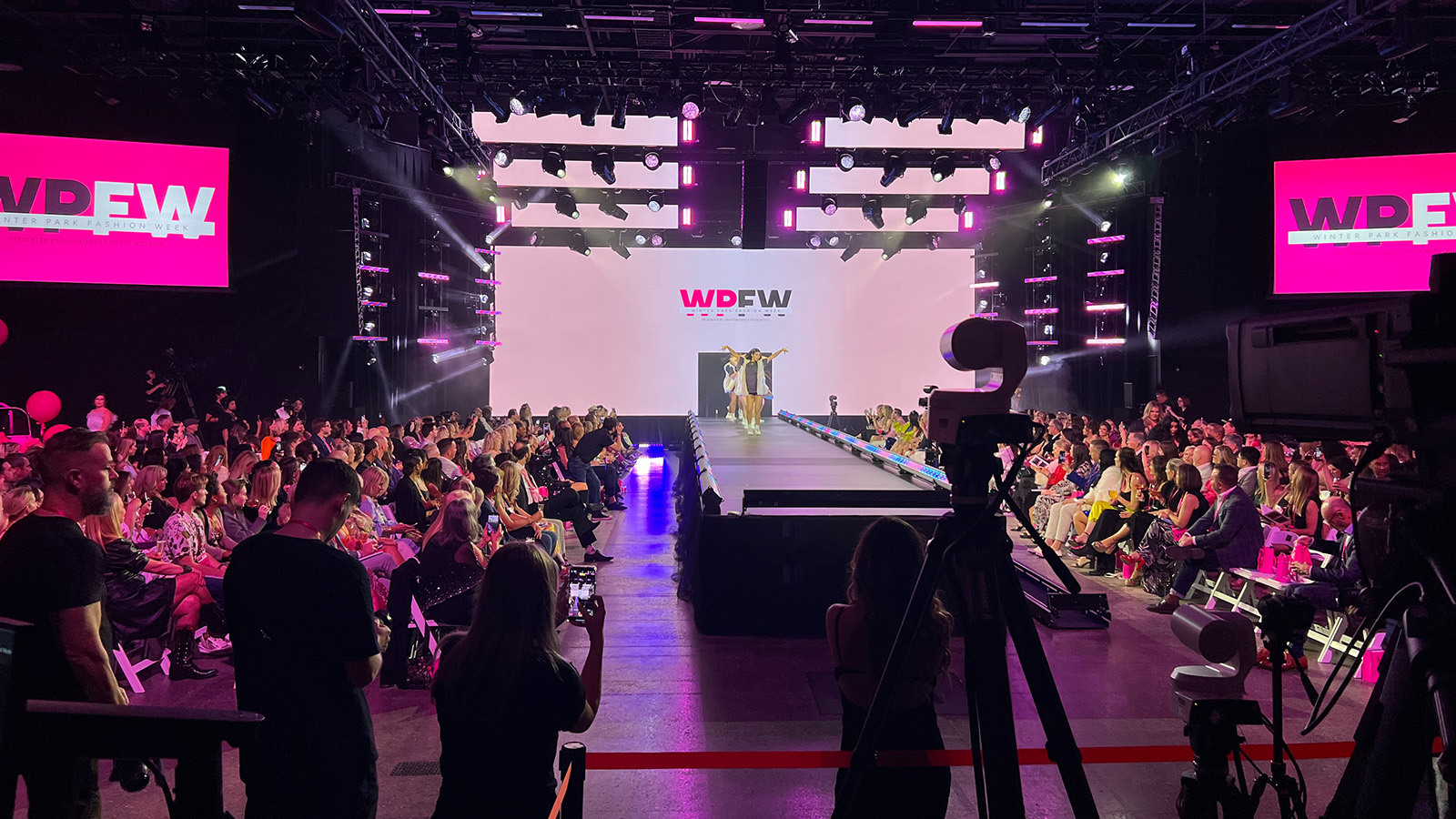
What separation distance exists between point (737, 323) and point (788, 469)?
12.7 meters

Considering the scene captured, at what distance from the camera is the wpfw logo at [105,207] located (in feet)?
39.2

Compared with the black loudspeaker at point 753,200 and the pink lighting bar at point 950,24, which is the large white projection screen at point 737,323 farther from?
the pink lighting bar at point 950,24

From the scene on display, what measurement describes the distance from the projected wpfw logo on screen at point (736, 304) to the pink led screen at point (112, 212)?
32.6ft

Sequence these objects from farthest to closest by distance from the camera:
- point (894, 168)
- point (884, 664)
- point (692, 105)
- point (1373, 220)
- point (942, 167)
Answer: point (894, 168) → point (942, 167) → point (1373, 220) → point (692, 105) → point (884, 664)

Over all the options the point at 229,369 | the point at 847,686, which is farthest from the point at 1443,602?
the point at 229,369

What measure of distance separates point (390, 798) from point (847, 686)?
220 centimetres

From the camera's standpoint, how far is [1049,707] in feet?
6.35

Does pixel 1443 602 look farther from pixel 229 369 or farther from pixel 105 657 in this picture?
pixel 229 369

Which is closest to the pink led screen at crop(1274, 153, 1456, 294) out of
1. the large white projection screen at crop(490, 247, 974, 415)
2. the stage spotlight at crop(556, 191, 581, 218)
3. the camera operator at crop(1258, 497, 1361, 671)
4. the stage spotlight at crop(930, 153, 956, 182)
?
the stage spotlight at crop(930, 153, 956, 182)

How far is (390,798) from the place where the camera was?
3.58 metres

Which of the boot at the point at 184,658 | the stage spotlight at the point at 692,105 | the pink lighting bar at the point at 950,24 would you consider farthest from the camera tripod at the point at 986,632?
the stage spotlight at the point at 692,105

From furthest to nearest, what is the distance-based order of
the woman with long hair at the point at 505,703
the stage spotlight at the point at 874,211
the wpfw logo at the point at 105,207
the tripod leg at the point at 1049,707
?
the stage spotlight at the point at 874,211
the wpfw logo at the point at 105,207
the woman with long hair at the point at 505,703
the tripod leg at the point at 1049,707

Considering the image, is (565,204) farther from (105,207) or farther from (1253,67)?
(1253,67)

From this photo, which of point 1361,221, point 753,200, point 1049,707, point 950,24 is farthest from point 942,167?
point 1049,707
